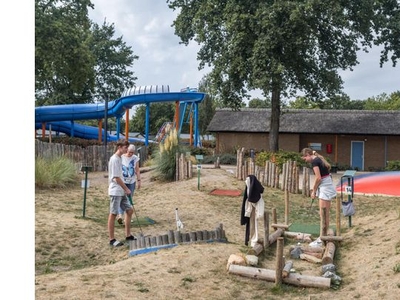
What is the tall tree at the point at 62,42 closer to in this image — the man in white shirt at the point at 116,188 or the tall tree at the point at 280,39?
the tall tree at the point at 280,39

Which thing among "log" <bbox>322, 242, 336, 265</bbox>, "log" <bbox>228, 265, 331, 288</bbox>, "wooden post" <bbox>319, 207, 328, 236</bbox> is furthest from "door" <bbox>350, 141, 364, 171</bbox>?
"log" <bbox>228, 265, 331, 288</bbox>

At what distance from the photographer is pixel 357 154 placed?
28.7 metres

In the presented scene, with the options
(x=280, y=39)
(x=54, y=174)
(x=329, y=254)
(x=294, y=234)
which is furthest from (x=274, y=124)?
(x=329, y=254)

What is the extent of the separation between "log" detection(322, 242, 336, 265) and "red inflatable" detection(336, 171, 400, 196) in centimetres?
832

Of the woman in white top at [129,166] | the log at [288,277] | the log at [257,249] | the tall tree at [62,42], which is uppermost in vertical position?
the tall tree at [62,42]

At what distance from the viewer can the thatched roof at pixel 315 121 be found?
28.3m

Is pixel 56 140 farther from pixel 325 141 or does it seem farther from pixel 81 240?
pixel 81 240

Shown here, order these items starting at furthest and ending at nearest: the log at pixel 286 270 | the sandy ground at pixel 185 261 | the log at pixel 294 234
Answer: the log at pixel 294 234, the log at pixel 286 270, the sandy ground at pixel 185 261

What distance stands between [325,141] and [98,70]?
27933 mm

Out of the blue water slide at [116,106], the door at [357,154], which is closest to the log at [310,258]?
the blue water slide at [116,106]

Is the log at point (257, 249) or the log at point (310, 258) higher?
the log at point (257, 249)

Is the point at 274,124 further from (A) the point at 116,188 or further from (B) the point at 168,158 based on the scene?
(A) the point at 116,188

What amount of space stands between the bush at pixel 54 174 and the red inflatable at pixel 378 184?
928 cm

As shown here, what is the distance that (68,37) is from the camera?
74.7 ft
